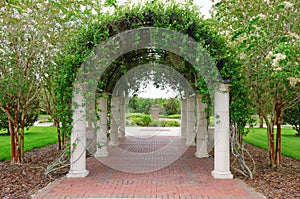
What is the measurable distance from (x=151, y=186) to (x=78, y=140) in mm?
2009

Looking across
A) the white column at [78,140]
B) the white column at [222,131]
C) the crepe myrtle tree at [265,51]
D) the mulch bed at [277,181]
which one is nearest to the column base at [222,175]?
the white column at [222,131]

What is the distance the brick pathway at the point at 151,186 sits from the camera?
5057mm

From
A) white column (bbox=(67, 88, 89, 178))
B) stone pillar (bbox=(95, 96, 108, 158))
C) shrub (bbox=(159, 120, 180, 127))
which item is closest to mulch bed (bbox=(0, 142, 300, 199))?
white column (bbox=(67, 88, 89, 178))

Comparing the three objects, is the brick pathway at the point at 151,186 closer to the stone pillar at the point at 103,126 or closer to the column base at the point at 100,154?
the column base at the point at 100,154

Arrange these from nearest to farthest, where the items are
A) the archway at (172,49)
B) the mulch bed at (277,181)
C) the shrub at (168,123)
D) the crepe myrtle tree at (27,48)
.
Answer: the mulch bed at (277,181) → the archway at (172,49) → the crepe myrtle tree at (27,48) → the shrub at (168,123)

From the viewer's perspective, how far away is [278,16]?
6676mm

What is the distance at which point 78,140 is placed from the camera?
6465mm

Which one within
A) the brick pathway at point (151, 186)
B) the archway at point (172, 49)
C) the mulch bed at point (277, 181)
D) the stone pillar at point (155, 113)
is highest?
the archway at point (172, 49)

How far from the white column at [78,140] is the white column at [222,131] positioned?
299 centimetres

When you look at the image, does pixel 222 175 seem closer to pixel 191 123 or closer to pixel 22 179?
pixel 22 179

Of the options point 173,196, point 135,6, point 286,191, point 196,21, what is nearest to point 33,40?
point 135,6

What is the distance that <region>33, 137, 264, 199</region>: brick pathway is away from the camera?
5.06 meters

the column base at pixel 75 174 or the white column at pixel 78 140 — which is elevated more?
the white column at pixel 78 140

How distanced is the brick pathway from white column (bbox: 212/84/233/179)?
35 centimetres
